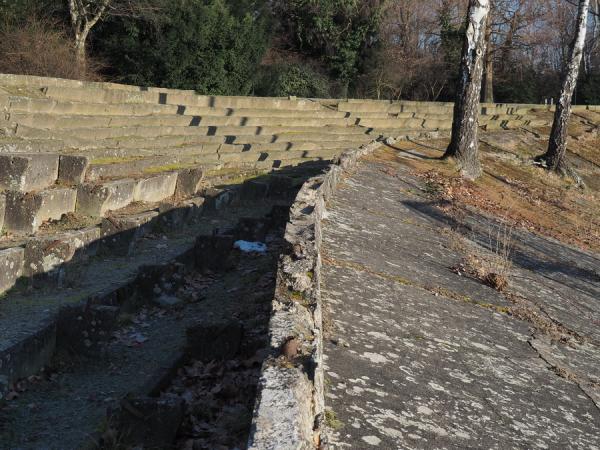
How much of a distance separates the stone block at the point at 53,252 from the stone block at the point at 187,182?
3.21 meters

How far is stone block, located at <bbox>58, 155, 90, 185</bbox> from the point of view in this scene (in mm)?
8250

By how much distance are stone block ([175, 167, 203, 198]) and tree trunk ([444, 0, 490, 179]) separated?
5351mm

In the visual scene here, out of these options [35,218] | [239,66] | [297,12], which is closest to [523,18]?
[297,12]

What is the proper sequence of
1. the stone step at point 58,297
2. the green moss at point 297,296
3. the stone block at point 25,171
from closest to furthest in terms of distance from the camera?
the green moss at point 297,296 → the stone step at point 58,297 → the stone block at point 25,171

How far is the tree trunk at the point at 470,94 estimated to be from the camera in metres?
14.0

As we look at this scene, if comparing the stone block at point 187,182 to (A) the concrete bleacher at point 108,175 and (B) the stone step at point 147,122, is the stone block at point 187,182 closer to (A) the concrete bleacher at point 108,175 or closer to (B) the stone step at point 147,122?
(A) the concrete bleacher at point 108,175

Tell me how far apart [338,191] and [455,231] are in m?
1.34

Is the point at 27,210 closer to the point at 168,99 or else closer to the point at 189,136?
the point at 189,136

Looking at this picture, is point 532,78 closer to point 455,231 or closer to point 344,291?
point 455,231

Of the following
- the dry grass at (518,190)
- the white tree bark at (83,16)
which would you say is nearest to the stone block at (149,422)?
the dry grass at (518,190)

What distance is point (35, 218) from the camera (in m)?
7.25

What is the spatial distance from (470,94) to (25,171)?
363 inches

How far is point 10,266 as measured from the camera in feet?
19.6

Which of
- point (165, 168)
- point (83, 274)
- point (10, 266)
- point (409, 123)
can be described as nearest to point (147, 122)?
point (165, 168)
